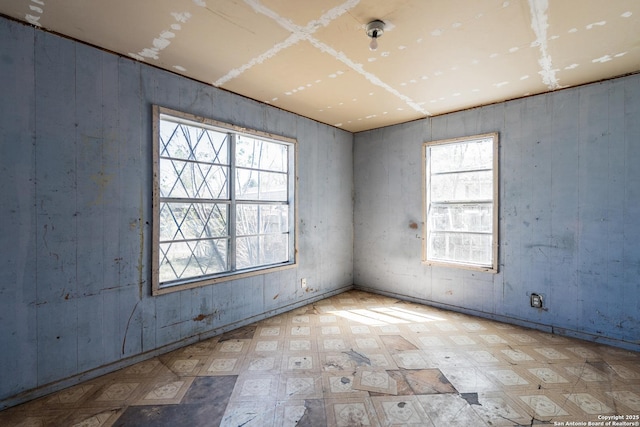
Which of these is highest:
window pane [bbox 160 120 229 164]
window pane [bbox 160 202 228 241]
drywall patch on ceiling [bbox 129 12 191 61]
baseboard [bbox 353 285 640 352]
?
drywall patch on ceiling [bbox 129 12 191 61]

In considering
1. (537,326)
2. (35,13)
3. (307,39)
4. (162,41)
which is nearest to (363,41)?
(307,39)

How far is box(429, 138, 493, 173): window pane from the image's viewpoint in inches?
147

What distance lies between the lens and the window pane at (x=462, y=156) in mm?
3730

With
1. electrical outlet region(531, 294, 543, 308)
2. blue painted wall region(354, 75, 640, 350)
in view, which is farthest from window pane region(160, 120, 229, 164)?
electrical outlet region(531, 294, 543, 308)

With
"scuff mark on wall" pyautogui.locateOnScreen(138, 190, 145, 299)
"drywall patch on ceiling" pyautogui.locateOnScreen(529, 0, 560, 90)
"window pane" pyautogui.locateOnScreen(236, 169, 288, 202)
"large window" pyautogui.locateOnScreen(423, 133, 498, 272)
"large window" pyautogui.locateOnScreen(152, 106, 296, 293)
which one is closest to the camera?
"drywall patch on ceiling" pyautogui.locateOnScreen(529, 0, 560, 90)

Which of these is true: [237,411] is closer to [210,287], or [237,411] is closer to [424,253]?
[210,287]

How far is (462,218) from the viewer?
3.88 metres

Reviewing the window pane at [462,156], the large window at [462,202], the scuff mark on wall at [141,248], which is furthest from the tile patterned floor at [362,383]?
the window pane at [462,156]

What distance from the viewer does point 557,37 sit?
2188 millimetres

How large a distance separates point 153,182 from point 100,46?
3.69 feet

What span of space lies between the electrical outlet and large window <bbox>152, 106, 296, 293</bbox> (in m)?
2.88

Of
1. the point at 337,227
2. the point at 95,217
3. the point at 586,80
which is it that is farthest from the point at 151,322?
the point at 586,80

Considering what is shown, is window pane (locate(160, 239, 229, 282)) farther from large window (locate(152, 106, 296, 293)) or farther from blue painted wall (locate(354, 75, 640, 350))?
blue painted wall (locate(354, 75, 640, 350))

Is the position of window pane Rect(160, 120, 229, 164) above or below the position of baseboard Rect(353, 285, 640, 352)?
above
